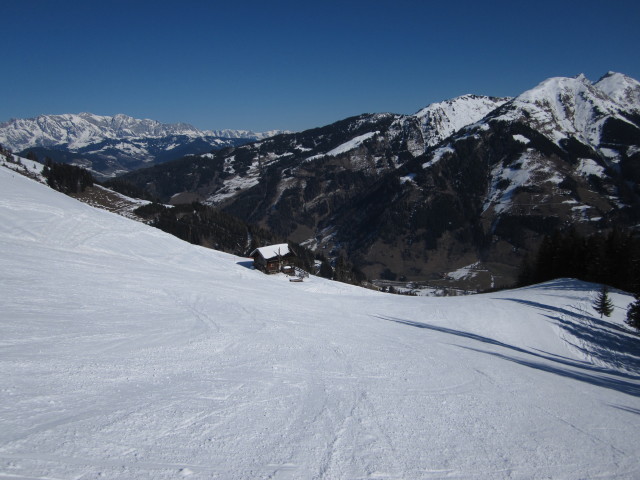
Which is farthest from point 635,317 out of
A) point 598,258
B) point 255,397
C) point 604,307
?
point 255,397

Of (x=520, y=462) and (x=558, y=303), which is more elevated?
(x=558, y=303)

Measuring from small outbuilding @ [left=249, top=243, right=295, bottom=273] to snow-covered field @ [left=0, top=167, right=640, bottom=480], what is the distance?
3773 centimetres

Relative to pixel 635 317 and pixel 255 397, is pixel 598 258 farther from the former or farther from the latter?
pixel 255 397

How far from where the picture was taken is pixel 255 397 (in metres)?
8.86

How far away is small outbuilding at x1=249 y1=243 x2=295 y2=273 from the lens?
59.9 meters

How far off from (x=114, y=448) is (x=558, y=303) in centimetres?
4139

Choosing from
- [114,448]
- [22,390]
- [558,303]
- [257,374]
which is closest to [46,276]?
[22,390]

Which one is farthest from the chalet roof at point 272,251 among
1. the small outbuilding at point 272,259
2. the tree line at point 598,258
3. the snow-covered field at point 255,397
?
the tree line at point 598,258

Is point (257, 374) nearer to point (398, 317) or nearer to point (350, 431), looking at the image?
point (350, 431)

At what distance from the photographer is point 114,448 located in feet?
19.9

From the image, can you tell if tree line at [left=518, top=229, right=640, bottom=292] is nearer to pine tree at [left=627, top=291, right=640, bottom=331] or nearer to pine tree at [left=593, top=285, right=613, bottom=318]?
pine tree at [left=593, top=285, right=613, bottom=318]

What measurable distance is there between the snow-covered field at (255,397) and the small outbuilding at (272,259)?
37.7 meters

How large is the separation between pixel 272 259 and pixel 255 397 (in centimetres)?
5224

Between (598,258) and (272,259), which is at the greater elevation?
(598,258)
